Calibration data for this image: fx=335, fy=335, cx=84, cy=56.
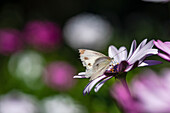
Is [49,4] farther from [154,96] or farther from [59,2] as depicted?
[154,96]

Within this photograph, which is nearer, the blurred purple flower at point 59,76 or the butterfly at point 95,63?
the butterfly at point 95,63

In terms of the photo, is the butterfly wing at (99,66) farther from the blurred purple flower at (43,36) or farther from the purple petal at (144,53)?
the blurred purple flower at (43,36)

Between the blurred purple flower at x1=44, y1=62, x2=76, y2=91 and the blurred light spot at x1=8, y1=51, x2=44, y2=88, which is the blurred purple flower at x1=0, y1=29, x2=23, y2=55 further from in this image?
the blurred purple flower at x1=44, y1=62, x2=76, y2=91

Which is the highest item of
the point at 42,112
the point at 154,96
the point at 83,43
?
the point at 154,96

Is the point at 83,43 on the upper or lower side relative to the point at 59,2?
lower

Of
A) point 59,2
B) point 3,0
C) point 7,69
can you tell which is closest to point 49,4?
point 59,2

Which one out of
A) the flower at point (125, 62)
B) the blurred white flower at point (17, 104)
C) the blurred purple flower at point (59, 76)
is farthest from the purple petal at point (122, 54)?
the blurred purple flower at point (59, 76)
